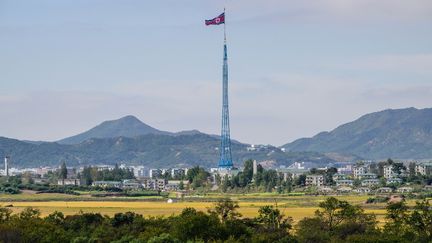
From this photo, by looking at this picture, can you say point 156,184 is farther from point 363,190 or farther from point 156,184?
point 363,190

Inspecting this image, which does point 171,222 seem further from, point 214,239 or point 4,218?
point 4,218

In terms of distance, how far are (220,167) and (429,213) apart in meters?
131

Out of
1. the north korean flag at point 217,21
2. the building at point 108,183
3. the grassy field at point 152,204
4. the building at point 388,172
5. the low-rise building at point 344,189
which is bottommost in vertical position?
the grassy field at point 152,204

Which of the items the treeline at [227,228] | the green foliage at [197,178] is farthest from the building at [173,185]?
the treeline at [227,228]

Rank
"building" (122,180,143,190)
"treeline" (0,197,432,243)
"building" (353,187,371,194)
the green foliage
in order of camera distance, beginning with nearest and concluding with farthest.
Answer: "treeline" (0,197,432,243) < "building" (353,187,371,194) < the green foliage < "building" (122,180,143,190)

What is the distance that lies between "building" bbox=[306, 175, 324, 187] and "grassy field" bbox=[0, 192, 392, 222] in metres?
31.8

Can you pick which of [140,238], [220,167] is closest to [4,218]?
[140,238]

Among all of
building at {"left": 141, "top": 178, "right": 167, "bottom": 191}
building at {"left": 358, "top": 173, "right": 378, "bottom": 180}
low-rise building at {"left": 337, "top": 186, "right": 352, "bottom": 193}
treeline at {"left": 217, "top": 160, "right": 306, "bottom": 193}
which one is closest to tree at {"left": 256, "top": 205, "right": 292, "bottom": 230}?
low-rise building at {"left": 337, "top": 186, "right": 352, "bottom": 193}

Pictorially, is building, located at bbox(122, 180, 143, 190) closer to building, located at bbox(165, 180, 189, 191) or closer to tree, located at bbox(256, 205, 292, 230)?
building, located at bbox(165, 180, 189, 191)

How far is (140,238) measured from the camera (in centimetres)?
5491

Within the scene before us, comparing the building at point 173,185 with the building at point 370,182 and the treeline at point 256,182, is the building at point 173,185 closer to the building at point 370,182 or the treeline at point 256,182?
the treeline at point 256,182

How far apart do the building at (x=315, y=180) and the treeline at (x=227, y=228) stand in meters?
91.3

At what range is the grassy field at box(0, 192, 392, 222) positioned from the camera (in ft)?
308

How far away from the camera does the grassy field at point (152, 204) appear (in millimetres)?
93812
